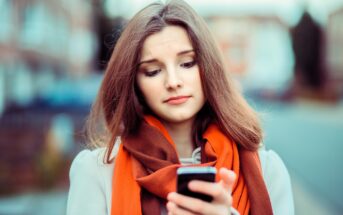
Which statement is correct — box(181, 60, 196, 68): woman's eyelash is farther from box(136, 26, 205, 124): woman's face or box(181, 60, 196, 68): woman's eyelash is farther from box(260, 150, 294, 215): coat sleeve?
box(260, 150, 294, 215): coat sleeve

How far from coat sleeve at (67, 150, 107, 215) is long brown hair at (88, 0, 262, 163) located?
0.08m

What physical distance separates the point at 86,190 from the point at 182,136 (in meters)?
0.45

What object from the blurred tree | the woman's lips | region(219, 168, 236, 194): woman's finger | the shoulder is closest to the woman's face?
the woman's lips

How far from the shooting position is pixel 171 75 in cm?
175

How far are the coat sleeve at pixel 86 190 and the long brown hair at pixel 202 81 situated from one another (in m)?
0.08

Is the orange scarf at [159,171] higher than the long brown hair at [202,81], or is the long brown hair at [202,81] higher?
the long brown hair at [202,81]

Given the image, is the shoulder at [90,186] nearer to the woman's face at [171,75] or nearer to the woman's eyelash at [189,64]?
the woman's face at [171,75]

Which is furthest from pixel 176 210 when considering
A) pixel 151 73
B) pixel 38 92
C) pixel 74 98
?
pixel 38 92

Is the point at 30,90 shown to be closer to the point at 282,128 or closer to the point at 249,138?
the point at 282,128

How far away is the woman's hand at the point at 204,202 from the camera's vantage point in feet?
4.16

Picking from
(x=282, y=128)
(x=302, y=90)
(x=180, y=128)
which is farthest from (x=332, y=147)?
(x=302, y=90)

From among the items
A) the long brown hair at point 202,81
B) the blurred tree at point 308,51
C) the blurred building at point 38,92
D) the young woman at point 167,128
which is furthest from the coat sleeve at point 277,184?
the blurred tree at point 308,51

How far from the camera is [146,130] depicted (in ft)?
6.03

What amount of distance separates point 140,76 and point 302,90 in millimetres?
36671
